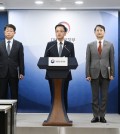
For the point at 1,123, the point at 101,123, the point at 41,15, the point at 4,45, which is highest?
the point at 41,15

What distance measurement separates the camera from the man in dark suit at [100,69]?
5602 millimetres

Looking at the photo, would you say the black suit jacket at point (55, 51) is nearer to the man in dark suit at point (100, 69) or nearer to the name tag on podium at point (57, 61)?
the man in dark suit at point (100, 69)

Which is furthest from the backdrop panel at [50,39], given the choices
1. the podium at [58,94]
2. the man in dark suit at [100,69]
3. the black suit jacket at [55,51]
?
the podium at [58,94]

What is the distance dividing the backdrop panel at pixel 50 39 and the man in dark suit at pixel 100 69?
5.36ft

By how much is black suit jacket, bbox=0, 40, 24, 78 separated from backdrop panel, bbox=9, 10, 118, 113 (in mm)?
1438

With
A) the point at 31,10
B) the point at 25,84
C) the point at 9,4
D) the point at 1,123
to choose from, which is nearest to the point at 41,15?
the point at 31,10

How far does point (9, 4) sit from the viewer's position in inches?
272

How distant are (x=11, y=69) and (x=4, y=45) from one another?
17.5 inches

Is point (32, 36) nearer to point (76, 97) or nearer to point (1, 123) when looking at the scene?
point (76, 97)

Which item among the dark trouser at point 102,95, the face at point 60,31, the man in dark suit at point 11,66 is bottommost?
the dark trouser at point 102,95

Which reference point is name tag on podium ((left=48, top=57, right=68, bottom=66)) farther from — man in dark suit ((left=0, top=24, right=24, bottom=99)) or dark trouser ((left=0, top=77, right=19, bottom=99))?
dark trouser ((left=0, top=77, right=19, bottom=99))

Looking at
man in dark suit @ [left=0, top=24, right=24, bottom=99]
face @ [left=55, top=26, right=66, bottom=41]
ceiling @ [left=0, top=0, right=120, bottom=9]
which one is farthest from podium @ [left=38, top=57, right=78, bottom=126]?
ceiling @ [left=0, top=0, right=120, bottom=9]

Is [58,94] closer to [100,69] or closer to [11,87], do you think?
[100,69]

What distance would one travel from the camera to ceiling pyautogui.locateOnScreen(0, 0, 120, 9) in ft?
21.8
